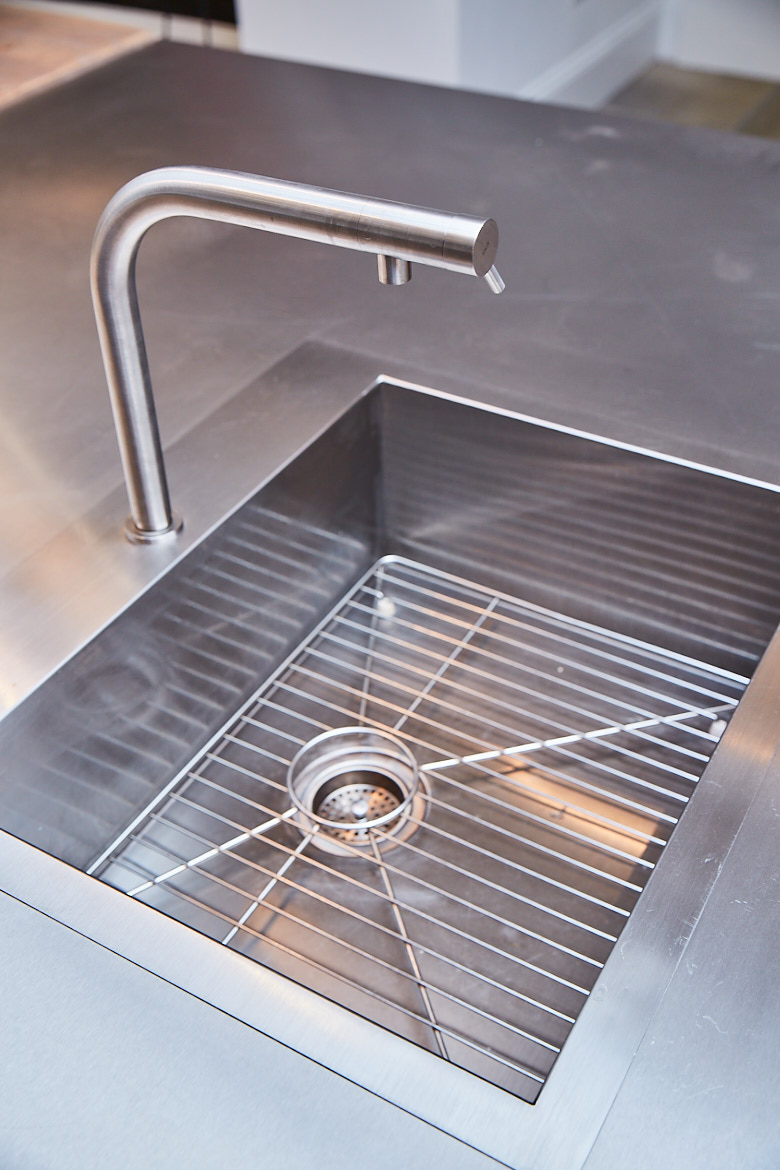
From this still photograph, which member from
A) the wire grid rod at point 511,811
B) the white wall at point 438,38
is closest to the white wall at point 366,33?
the white wall at point 438,38

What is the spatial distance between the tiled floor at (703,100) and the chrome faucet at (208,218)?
11.8 feet

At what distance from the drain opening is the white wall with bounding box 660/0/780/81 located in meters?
4.17

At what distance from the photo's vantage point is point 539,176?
124cm

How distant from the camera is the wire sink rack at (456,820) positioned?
2.44 feet

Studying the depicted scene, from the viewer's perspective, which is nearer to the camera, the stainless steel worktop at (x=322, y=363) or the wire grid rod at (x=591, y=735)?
the stainless steel worktop at (x=322, y=363)

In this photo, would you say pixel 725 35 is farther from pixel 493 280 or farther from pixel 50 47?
pixel 493 280

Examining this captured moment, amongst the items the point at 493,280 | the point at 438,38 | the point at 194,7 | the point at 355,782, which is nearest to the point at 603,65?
the point at 438,38

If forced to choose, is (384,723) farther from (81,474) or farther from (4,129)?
(4,129)

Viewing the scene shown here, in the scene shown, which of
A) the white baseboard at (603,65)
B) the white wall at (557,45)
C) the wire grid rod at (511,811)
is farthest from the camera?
the white baseboard at (603,65)

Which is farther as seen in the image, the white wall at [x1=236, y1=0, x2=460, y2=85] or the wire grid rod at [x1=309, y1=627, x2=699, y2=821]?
the white wall at [x1=236, y1=0, x2=460, y2=85]

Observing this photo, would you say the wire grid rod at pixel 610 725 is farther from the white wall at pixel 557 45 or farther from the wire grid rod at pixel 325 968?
the white wall at pixel 557 45

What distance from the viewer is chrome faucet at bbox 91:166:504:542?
56 cm

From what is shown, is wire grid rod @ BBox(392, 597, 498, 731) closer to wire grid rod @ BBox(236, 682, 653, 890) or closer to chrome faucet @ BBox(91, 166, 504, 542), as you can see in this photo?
wire grid rod @ BBox(236, 682, 653, 890)

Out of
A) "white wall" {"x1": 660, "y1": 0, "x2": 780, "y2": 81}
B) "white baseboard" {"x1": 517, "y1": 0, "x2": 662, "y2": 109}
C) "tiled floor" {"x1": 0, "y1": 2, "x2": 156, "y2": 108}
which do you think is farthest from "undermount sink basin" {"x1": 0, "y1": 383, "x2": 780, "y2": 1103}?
"white wall" {"x1": 660, "y1": 0, "x2": 780, "y2": 81}
